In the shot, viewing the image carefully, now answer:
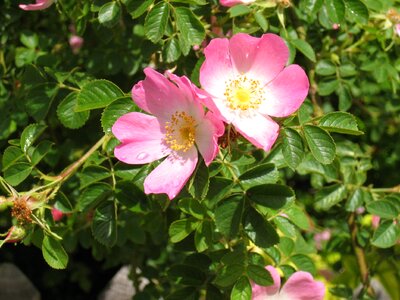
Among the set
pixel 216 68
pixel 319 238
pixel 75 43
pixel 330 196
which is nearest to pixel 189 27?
pixel 216 68

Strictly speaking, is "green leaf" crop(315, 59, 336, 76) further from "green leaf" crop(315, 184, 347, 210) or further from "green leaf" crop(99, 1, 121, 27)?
"green leaf" crop(99, 1, 121, 27)

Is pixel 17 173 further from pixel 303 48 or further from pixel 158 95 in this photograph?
pixel 303 48

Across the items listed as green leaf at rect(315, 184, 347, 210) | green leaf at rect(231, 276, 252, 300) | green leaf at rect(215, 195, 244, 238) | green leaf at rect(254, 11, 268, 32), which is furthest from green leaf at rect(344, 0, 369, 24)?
green leaf at rect(231, 276, 252, 300)

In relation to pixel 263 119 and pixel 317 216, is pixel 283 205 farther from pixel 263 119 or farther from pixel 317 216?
pixel 317 216

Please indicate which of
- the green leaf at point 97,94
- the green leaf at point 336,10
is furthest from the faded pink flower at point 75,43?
the green leaf at point 336,10

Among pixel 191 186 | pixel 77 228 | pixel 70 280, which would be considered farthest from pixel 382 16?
pixel 70 280

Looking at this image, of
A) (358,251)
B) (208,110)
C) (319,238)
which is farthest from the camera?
(319,238)
